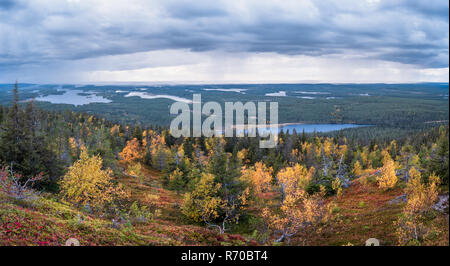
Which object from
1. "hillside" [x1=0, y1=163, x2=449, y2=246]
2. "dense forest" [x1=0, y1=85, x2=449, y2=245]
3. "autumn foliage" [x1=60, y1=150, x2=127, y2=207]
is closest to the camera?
"hillside" [x1=0, y1=163, x2=449, y2=246]

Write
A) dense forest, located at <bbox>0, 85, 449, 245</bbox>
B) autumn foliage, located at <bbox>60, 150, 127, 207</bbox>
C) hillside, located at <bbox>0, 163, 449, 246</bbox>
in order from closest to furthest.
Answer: hillside, located at <bbox>0, 163, 449, 246</bbox> < dense forest, located at <bbox>0, 85, 449, 245</bbox> < autumn foliage, located at <bbox>60, 150, 127, 207</bbox>

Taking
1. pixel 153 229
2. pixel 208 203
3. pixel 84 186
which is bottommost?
pixel 208 203

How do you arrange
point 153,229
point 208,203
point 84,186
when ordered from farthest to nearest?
point 208,203 → point 84,186 → point 153,229

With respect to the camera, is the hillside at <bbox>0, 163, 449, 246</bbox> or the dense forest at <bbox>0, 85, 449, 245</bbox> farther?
the dense forest at <bbox>0, 85, 449, 245</bbox>

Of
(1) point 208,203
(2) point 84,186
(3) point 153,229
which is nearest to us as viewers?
(3) point 153,229

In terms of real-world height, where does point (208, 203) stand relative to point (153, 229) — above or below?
below

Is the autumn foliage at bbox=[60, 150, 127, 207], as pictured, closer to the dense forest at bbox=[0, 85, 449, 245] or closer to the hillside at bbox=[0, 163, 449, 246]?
the dense forest at bbox=[0, 85, 449, 245]

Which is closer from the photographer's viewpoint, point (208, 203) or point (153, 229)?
point (153, 229)

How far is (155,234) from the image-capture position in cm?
2214

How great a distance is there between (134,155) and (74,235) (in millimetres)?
76782

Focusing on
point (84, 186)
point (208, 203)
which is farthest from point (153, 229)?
point (84, 186)

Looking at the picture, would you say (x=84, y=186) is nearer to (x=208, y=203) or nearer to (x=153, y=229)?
(x=153, y=229)

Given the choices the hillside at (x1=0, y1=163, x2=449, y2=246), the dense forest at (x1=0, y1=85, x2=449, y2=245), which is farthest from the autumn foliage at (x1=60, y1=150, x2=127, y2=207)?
the hillside at (x1=0, y1=163, x2=449, y2=246)
